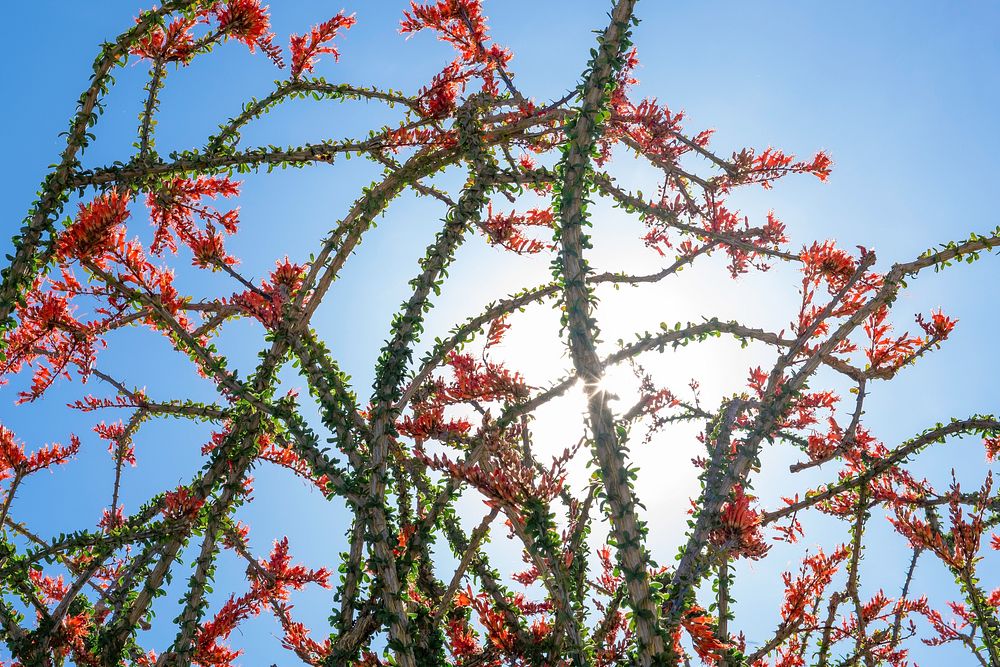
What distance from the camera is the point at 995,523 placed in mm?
4820

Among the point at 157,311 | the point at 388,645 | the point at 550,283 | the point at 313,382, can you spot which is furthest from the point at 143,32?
the point at 388,645

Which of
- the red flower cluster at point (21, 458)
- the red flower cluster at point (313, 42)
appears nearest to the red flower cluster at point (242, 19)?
the red flower cluster at point (313, 42)

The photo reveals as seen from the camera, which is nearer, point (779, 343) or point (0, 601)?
point (0, 601)

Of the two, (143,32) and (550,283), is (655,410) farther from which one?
(143,32)

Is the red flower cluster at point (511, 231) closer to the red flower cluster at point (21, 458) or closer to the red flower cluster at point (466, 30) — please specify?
the red flower cluster at point (466, 30)

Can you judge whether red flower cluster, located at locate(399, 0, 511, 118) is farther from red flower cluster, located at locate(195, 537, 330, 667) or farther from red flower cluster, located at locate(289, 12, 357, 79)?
red flower cluster, located at locate(195, 537, 330, 667)

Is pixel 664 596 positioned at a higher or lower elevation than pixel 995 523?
lower

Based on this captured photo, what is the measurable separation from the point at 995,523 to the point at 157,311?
17.9ft

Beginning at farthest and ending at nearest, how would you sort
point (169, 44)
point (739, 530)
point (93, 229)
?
point (169, 44), point (93, 229), point (739, 530)

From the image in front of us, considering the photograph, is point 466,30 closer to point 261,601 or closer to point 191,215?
point 191,215

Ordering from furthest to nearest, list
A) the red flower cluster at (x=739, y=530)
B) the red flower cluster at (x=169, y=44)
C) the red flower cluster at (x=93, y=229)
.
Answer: the red flower cluster at (x=169, y=44) → the red flower cluster at (x=93, y=229) → the red flower cluster at (x=739, y=530)

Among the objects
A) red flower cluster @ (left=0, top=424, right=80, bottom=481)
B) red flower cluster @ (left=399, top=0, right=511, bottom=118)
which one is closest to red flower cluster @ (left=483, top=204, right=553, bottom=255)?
red flower cluster @ (left=399, top=0, right=511, bottom=118)

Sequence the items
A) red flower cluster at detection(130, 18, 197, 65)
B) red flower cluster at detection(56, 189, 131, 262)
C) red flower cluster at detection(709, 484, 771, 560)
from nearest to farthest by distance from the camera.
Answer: red flower cluster at detection(709, 484, 771, 560)
red flower cluster at detection(56, 189, 131, 262)
red flower cluster at detection(130, 18, 197, 65)

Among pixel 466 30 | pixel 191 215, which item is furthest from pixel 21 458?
pixel 466 30
